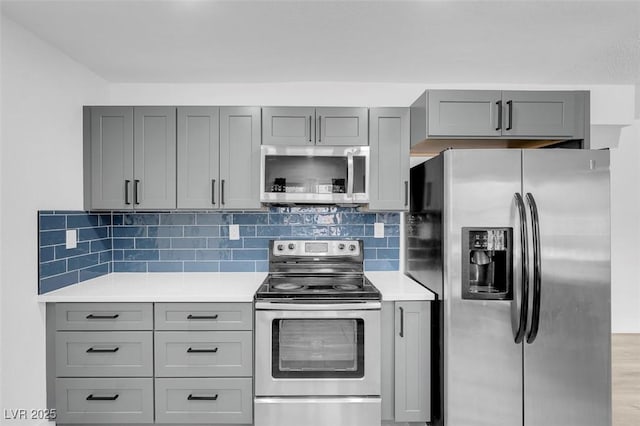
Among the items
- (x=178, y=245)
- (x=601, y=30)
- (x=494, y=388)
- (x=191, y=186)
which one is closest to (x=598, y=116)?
(x=601, y=30)

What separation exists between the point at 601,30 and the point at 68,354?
139 inches

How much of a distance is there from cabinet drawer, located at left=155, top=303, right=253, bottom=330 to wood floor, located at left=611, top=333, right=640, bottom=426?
7.92 ft

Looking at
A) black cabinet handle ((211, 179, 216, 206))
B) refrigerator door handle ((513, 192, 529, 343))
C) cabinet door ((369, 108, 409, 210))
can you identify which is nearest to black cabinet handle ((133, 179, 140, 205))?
black cabinet handle ((211, 179, 216, 206))

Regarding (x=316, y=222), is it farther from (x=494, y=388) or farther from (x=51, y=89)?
(x=51, y=89)

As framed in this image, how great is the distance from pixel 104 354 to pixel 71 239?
78cm

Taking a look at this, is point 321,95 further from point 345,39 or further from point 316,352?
point 316,352

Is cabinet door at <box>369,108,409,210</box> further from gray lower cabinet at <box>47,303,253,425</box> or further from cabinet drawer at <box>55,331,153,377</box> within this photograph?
cabinet drawer at <box>55,331,153,377</box>

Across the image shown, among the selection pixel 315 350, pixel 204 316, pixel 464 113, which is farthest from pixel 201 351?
pixel 464 113

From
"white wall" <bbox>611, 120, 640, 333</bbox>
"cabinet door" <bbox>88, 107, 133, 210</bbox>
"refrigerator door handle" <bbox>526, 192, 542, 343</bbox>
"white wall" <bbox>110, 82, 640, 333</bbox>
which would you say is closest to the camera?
"refrigerator door handle" <bbox>526, 192, 542, 343</bbox>

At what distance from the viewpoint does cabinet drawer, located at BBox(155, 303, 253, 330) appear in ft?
7.80

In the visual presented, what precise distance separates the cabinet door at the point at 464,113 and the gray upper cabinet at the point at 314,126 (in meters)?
0.48

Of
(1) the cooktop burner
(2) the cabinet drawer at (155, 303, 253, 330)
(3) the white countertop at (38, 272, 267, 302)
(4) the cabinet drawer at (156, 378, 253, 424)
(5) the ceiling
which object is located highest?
(5) the ceiling

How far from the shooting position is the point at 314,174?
9.07 feet

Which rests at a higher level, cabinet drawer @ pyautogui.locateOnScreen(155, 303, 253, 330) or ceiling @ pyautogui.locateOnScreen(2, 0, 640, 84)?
ceiling @ pyautogui.locateOnScreen(2, 0, 640, 84)
